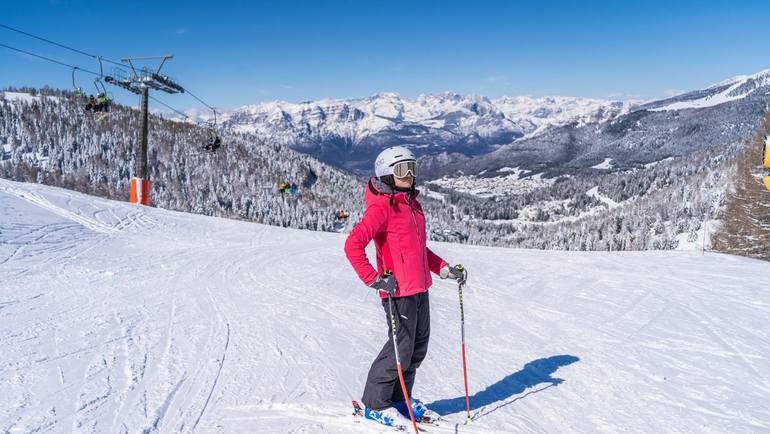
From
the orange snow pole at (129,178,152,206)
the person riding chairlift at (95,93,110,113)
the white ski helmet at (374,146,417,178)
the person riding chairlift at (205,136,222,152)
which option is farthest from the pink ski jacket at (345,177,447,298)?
the person riding chairlift at (205,136,222,152)

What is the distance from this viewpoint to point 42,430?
3.48 metres

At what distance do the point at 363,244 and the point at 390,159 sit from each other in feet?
2.52

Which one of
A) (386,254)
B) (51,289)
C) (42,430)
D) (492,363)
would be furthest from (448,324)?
(51,289)

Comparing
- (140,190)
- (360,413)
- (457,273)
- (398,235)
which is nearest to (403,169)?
(398,235)

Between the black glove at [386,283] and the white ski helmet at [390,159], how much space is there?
0.87 m

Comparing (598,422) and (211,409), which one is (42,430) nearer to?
(211,409)

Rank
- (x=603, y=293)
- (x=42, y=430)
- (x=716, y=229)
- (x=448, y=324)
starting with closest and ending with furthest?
(x=42, y=430) → (x=448, y=324) → (x=603, y=293) → (x=716, y=229)

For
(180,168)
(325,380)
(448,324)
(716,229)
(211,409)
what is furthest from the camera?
(180,168)

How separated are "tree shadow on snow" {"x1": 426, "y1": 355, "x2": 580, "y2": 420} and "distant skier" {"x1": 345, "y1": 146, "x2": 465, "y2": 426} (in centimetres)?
46

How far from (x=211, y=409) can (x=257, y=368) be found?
1011 millimetres

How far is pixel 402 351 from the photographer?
3.98 metres

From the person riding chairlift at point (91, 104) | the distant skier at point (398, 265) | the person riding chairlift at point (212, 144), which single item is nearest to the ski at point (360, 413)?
the distant skier at point (398, 265)

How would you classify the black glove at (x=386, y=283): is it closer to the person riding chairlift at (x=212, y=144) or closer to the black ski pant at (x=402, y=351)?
the black ski pant at (x=402, y=351)

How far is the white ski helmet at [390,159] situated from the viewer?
392 centimetres
